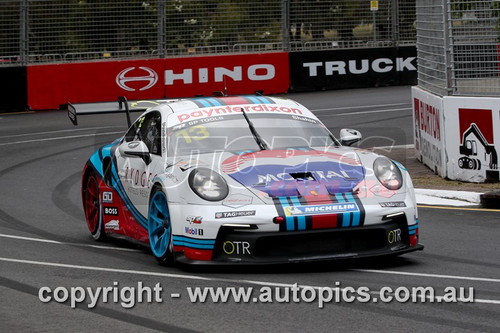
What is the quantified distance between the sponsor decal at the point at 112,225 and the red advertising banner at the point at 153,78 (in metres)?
13.5

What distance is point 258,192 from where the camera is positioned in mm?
7289

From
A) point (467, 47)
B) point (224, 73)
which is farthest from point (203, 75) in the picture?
point (467, 47)

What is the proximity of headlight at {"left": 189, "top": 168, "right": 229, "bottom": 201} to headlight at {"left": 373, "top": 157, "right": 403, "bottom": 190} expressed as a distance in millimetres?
1284

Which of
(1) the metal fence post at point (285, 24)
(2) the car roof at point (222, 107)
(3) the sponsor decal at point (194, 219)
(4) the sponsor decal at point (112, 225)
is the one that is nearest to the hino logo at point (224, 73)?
(1) the metal fence post at point (285, 24)

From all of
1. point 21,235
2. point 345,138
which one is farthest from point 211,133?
point 21,235

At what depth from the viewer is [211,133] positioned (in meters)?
8.52

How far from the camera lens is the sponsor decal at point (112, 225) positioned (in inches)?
362

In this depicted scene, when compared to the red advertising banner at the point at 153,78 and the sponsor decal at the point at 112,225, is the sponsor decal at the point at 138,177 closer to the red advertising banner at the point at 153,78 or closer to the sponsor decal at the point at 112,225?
the sponsor decal at the point at 112,225

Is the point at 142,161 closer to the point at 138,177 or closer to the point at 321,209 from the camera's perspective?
the point at 138,177

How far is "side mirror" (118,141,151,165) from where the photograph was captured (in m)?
8.38

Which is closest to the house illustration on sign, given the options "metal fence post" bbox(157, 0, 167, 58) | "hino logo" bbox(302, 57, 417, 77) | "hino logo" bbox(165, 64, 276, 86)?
"hino logo" bbox(165, 64, 276, 86)

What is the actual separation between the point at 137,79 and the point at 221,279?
54.1 feet

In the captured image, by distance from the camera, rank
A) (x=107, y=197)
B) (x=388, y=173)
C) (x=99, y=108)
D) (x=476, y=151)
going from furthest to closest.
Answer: (x=476, y=151) → (x=99, y=108) → (x=107, y=197) → (x=388, y=173)

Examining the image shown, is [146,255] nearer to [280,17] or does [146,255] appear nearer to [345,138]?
[345,138]
